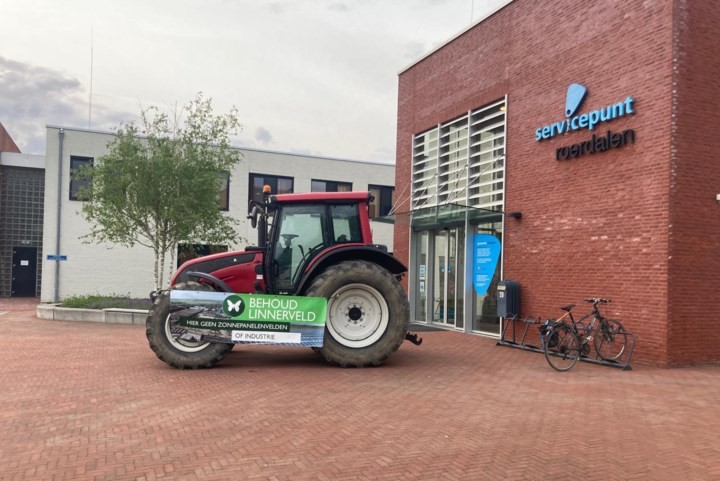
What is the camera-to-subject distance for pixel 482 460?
476cm

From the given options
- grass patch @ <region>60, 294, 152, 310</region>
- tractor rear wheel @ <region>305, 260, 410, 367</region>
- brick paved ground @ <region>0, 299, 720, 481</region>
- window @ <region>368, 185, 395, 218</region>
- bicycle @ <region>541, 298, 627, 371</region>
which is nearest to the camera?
brick paved ground @ <region>0, 299, 720, 481</region>

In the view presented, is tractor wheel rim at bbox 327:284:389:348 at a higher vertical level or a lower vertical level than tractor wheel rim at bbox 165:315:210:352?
higher

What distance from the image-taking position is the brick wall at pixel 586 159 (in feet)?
31.3

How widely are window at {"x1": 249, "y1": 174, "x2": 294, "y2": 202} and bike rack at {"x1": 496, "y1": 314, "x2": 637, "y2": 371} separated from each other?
15.3m

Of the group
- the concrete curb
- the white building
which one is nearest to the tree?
the concrete curb

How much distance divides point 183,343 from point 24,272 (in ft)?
66.5

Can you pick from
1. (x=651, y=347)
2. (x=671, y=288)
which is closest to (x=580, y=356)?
(x=651, y=347)

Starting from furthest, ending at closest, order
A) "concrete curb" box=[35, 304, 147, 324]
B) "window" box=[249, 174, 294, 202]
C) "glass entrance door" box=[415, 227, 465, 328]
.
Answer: "window" box=[249, 174, 294, 202]
"concrete curb" box=[35, 304, 147, 324]
"glass entrance door" box=[415, 227, 465, 328]

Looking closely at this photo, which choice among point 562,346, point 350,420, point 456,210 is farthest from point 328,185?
point 350,420

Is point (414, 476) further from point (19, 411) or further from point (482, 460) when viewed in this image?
point (19, 411)

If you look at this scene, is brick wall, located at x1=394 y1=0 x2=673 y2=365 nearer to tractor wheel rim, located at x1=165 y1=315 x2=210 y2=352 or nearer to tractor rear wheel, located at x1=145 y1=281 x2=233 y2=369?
tractor rear wheel, located at x1=145 y1=281 x2=233 y2=369

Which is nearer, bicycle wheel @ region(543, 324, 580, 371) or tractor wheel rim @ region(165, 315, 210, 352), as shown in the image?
tractor wheel rim @ region(165, 315, 210, 352)

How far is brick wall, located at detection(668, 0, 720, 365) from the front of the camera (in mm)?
9352

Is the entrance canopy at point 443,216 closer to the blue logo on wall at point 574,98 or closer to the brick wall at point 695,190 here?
the blue logo on wall at point 574,98
